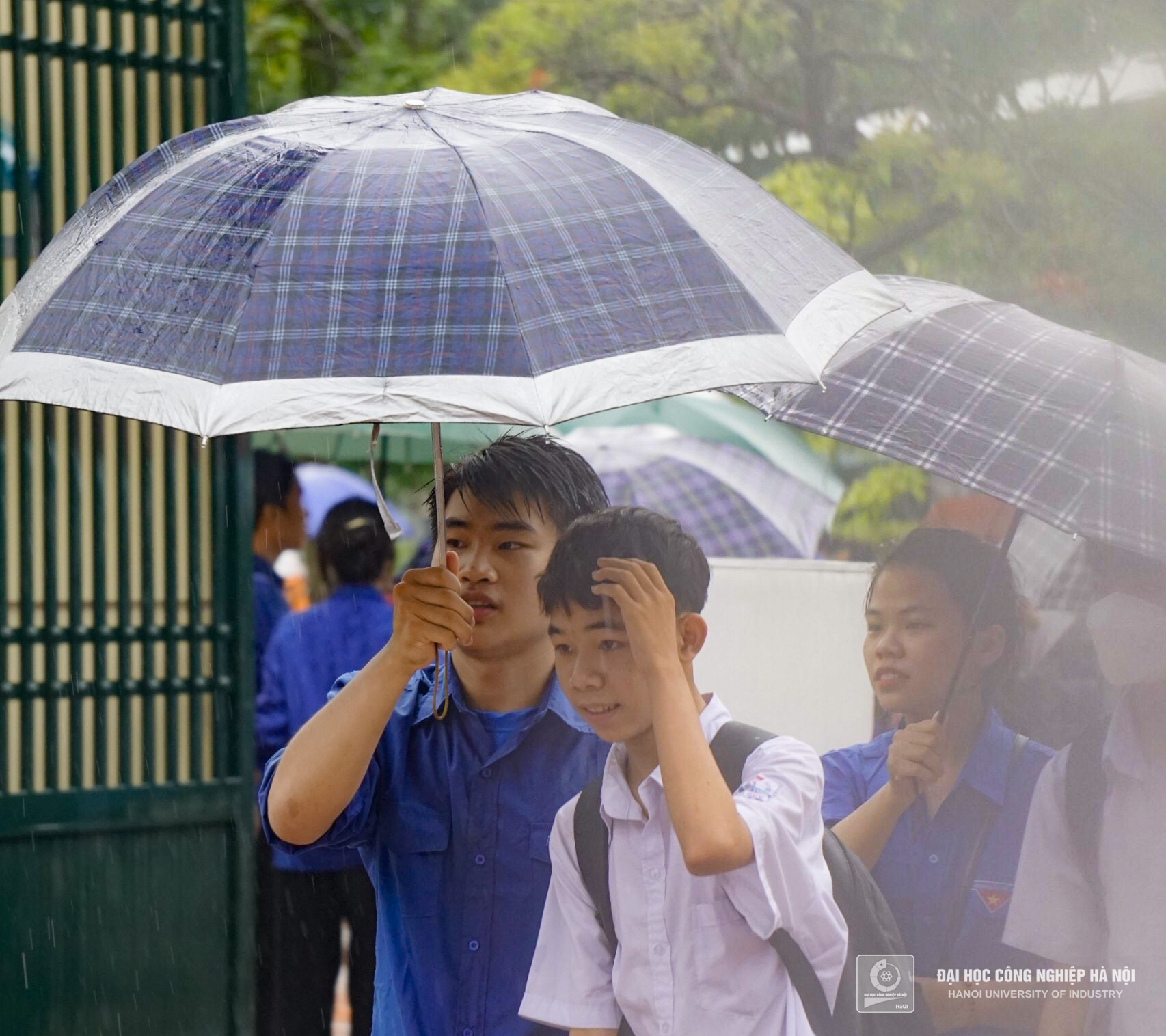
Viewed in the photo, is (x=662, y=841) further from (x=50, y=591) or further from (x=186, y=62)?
(x=186, y=62)

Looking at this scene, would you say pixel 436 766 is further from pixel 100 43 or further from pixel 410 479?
pixel 410 479

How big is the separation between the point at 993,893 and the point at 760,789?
109cm

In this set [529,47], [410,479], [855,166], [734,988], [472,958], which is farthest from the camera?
[410,479]

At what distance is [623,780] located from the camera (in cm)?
252

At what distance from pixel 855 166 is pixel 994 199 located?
2.49 ft

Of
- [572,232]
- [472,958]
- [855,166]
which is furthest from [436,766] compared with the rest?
[855,166]

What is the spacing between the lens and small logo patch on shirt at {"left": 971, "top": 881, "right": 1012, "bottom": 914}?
321 centimetres

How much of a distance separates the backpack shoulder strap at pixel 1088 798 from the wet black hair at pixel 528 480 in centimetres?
122

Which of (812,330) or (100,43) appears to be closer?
(812,330)

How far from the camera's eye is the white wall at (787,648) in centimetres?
362

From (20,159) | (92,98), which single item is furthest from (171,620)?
(92,98)

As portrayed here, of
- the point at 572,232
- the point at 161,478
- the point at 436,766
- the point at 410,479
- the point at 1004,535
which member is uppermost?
the point at 572,232

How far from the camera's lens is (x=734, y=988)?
2400mm

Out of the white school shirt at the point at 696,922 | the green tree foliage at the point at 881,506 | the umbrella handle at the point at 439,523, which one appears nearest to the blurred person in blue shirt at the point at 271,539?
the green tree foliage at the point at 881,506
